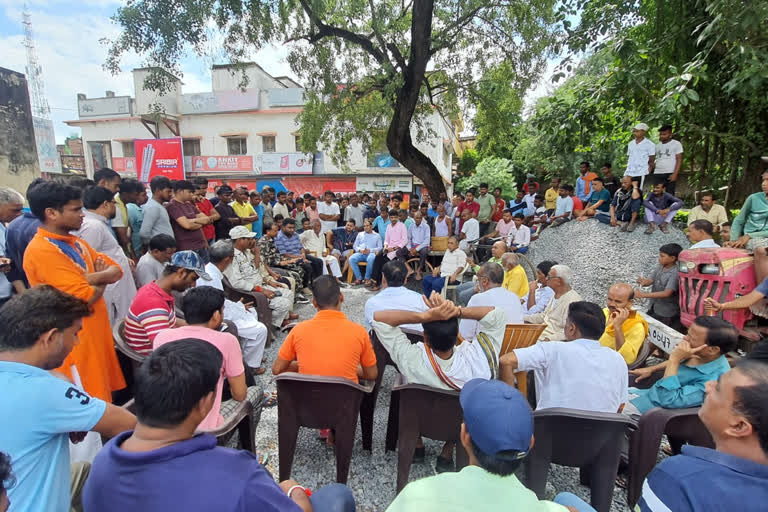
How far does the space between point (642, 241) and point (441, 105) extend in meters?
6.60

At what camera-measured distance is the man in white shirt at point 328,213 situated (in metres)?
9.31

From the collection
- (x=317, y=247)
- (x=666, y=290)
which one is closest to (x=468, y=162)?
(x=317, y=247)

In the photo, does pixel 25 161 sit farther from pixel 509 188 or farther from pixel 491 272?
pixel 509 188

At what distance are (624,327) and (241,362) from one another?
3.11 metres

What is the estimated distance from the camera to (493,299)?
341cm

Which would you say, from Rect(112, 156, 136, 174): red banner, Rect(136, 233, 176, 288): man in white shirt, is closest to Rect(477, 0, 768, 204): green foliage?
Rect(136, 233, 176, 288): man in white shirt

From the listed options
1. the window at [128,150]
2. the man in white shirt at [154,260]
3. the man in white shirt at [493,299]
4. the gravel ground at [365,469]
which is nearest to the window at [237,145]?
the window at [128,150]

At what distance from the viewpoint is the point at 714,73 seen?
281 inches

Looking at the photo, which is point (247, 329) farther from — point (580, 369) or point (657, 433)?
point (657, 433)

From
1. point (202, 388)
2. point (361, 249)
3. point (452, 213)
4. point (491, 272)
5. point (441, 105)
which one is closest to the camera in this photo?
point (202, 388)

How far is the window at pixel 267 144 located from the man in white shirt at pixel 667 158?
1759 cm

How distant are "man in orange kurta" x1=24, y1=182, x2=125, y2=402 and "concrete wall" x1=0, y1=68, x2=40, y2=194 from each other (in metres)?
8.32

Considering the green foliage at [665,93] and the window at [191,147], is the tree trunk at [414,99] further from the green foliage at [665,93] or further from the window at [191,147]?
the window at [191,147]

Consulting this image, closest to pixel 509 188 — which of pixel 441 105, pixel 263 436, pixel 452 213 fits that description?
pixel 441 105
